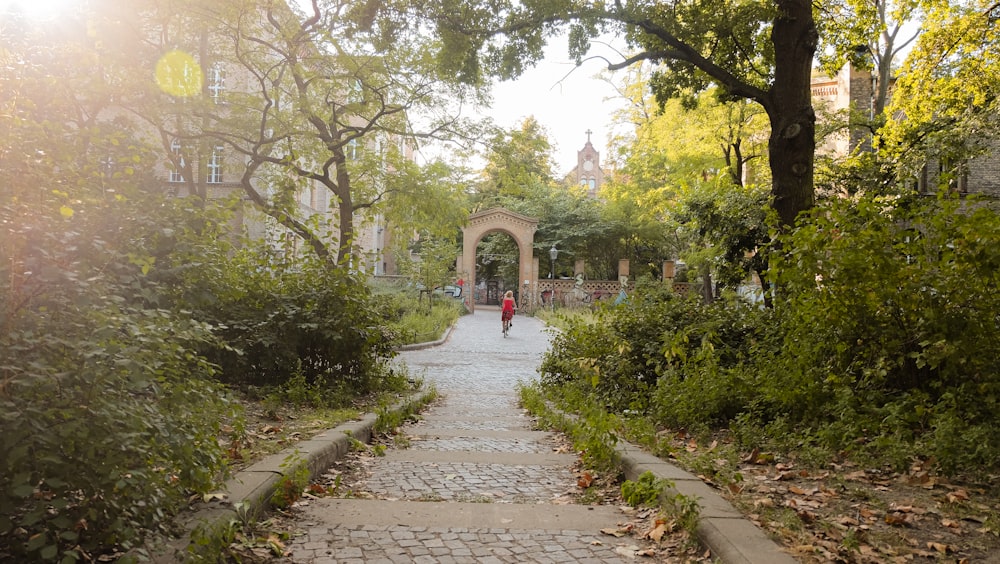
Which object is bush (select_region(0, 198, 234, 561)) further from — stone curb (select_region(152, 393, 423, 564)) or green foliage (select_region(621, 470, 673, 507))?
green foliage (select_region(621, 470, 673, 507))

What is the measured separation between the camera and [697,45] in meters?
10.4

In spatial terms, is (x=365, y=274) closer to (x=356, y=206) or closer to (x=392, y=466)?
(x=392, y=466)

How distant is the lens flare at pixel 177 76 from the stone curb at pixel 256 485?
1239 centimetres

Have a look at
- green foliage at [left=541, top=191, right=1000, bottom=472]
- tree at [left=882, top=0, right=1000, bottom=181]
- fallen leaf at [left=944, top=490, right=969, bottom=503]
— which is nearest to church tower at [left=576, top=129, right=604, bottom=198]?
tree at [left=882, top=0, right=1000, bottom=181]

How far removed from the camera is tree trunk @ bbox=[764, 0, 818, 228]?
8594 millimetres

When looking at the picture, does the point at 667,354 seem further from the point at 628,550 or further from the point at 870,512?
the point at 628,550

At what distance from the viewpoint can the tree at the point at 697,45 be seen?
866 centimetres

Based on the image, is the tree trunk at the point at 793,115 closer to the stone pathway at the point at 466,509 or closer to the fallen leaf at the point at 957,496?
the stone pathway at the point at 466,509

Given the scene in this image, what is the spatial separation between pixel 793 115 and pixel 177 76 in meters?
13.3

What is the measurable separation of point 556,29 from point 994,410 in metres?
7.68

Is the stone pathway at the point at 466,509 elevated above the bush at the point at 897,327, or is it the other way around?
the bush at the point at 897,327

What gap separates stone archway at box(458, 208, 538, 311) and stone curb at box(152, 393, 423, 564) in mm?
36701

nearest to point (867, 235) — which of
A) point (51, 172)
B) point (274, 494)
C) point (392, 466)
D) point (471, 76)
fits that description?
point (392, 466)

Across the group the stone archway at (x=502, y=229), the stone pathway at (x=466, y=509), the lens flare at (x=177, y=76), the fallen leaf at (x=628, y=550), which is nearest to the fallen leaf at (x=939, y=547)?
the stone pathway at (x=466, y=509)
